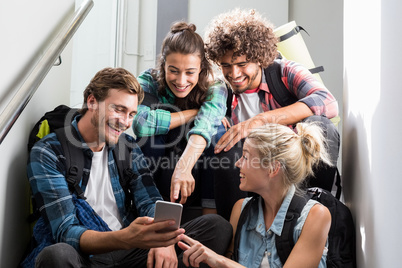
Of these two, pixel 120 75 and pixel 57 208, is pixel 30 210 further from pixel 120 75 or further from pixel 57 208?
pixel 120 75

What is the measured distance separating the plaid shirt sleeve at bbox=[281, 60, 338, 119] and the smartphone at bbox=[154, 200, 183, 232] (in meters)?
1.02

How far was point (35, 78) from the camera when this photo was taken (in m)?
2.02

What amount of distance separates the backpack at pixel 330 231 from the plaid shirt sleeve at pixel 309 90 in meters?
0.50

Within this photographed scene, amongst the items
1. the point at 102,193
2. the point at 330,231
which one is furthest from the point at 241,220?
the point at 102,193

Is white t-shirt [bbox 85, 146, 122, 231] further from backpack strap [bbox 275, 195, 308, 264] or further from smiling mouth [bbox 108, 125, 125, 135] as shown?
backpack strap [bbox 275, 195, 308, 264]

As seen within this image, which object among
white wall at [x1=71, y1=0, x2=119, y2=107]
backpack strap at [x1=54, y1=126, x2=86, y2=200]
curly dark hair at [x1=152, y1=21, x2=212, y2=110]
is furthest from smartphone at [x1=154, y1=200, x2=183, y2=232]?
white wall at [x1=71, y1=0, x2=119, y2=107]

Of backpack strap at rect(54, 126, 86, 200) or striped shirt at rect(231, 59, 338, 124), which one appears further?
striped shirt at rect(231, 59, 338, 124)

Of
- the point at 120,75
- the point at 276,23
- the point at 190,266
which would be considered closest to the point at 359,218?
the point at 190,266

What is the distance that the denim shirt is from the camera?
6.31 ft

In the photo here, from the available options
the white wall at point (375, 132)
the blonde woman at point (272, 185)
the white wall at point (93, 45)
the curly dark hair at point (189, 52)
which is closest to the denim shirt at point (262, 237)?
the blonde woman at point (272, 185)

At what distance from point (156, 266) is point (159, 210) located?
0.89ft

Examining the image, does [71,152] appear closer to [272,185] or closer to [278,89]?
[272,185]

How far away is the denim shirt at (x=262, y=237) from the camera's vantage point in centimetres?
192

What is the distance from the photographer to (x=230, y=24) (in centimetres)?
276
